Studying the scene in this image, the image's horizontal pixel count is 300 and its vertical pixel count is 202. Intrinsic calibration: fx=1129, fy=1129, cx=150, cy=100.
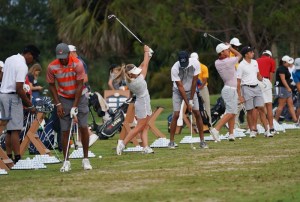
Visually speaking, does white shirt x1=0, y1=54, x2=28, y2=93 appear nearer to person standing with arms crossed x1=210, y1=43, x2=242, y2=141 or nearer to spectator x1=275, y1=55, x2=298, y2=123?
person standing with arms crossed x1=210, y1=43, x2=242, y2=141

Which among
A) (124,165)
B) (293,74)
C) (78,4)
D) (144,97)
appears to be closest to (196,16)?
(78,4)

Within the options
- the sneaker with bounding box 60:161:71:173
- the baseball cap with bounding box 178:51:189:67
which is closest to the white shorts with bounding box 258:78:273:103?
the baseball cap with bounding box 178:51:189:67

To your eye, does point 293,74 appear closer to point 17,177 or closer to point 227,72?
point 227,72

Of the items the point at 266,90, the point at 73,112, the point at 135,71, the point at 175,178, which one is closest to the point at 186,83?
the point at 135,71

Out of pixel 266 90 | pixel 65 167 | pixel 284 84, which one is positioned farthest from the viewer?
pixel 284 84

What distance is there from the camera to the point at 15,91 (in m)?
18.6

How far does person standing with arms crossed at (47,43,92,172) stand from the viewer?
56.4 feet

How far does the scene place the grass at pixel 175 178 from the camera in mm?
13484

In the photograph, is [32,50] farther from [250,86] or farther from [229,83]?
[250,86]

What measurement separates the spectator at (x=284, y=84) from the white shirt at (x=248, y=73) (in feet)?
12.8

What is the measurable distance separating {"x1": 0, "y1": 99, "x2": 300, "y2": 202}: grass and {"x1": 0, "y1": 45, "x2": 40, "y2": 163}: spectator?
0.88m

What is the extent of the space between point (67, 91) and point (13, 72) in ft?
4.77

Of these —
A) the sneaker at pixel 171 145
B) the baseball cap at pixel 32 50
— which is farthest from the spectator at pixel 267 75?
the baseball cap at pixel 32 50

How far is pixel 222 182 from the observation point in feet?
48.0
